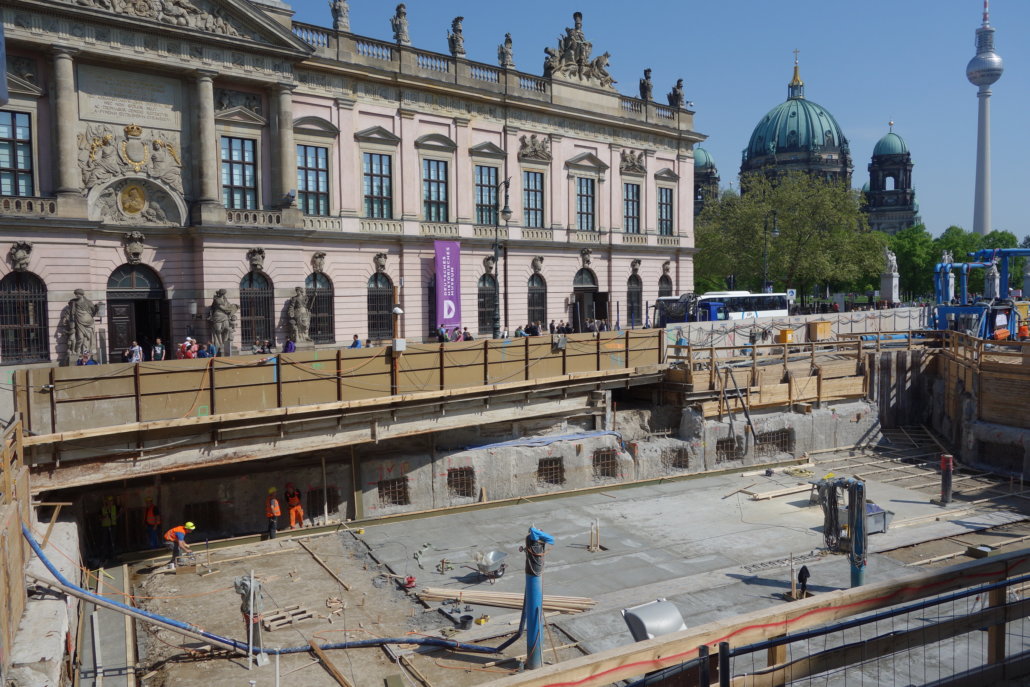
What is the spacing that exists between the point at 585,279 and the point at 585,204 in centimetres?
433

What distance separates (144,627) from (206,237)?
19.6 metres

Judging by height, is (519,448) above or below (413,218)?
below

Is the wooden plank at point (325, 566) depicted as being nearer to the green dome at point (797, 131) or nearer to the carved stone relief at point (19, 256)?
the carved stone relief at point (19, 256)

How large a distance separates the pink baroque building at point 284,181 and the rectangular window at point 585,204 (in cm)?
12

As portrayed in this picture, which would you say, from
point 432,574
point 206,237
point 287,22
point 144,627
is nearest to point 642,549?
point 432,574

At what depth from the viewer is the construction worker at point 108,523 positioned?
779 inches

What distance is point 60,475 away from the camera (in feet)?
58.2

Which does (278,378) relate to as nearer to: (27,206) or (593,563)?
(593,563)

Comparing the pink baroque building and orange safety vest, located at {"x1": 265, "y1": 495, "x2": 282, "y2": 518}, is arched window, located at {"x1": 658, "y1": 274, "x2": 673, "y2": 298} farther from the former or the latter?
orange safety vest, located at {"x1": 265, "y1": 495, "x2": 282, "y2": 518}

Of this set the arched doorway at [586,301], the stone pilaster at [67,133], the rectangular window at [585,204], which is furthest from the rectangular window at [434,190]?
the stone pilaster at [67,133]

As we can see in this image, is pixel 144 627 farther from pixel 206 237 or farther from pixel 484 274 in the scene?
pixel 484 274

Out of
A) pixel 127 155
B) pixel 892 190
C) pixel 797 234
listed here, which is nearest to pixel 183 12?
pixel 127 155

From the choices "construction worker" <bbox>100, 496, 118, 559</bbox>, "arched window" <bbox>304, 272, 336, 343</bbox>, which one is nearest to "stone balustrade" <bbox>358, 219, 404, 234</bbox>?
"arched window" <bbox>304, 272, 336, 343</bbox>

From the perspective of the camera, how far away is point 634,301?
50.0 m
